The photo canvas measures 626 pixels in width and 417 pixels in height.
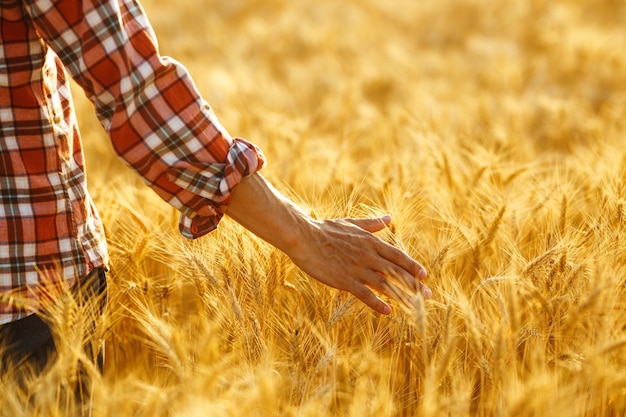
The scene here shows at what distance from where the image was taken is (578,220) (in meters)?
1.74

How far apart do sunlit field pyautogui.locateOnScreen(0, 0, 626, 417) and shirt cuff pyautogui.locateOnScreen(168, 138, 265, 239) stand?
0.56 ft

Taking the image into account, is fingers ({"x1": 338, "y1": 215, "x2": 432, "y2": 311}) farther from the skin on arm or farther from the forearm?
the forearm

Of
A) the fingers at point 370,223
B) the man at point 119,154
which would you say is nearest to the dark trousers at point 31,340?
the man at point 119,154

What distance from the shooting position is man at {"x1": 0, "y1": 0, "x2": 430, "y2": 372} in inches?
35.2

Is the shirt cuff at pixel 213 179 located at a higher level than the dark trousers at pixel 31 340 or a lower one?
higher

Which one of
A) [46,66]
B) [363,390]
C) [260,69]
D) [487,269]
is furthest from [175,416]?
[260,69]

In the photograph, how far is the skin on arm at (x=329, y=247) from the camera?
3.31 feet

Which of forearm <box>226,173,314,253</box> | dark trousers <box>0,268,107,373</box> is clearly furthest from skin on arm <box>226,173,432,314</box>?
dark trousers <box>0,268,107,373</box>

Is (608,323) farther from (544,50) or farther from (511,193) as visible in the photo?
(544,50)

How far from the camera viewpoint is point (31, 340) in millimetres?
1061

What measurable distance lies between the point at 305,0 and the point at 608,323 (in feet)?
17.8

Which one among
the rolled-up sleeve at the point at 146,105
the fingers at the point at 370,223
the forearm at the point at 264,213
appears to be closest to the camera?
the rolled-up sleeve at the point at 146,105

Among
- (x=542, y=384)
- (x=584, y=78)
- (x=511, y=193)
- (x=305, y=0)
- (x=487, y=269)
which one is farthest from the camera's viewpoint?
(x=305, y=0)

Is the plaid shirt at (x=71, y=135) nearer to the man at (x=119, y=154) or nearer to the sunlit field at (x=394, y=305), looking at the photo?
the man at (x=119, y=154)
